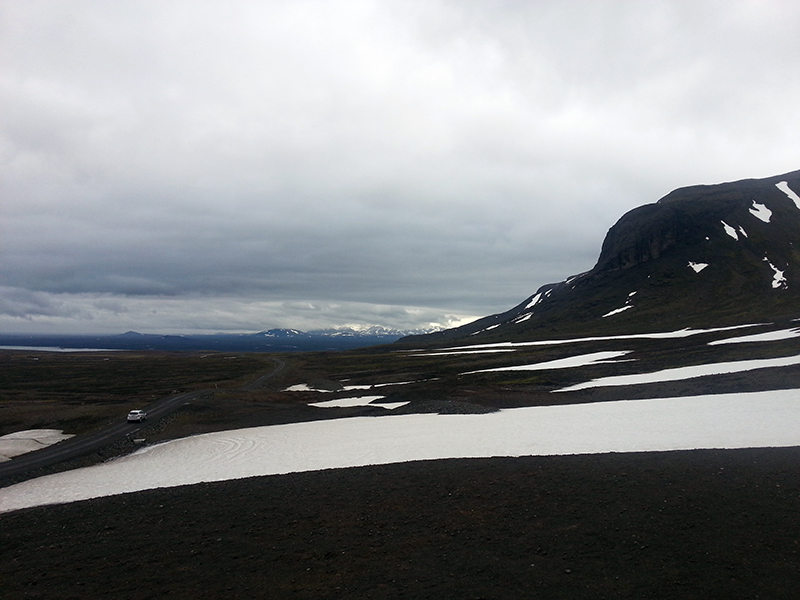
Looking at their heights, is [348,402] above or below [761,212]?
below

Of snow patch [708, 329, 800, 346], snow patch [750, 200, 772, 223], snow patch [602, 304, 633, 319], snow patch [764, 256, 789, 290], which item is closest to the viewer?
snow patch [708, 329, 800, 346]

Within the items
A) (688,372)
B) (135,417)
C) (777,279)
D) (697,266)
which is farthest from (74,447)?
(697,266)

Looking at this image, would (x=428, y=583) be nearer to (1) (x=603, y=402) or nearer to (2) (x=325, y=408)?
(1) (x=603, y=402)

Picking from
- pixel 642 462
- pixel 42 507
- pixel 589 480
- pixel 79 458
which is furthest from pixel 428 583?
pixel 79 458

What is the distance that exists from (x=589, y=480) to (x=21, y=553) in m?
20.0

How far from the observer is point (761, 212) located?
188m

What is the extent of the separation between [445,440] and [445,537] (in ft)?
55.5

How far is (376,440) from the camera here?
31984mm

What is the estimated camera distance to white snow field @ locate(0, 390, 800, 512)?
25422 mm

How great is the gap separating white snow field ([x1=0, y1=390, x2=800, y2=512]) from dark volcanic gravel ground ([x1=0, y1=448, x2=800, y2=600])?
460 centimetres

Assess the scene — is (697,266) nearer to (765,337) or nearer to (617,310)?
(617,310)

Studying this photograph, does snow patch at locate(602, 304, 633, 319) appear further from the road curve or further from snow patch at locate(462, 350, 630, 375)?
the road curve

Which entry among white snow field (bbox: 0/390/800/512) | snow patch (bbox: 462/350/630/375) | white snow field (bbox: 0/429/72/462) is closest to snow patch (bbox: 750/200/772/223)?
snow patch (bbox: 462/350/630/375)

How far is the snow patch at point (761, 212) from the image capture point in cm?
18302
